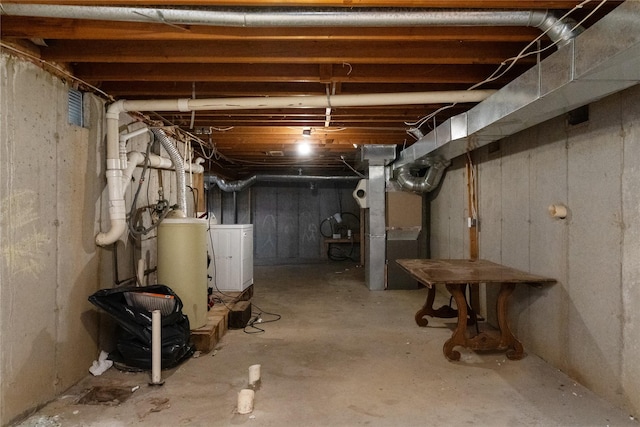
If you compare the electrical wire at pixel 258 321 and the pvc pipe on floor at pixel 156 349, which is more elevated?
the pvc pipe on floor at pixel 156 349

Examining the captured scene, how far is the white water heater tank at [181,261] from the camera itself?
3.13 metres

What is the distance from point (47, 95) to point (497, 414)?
320 cm

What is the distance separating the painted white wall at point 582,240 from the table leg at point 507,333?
18 cm

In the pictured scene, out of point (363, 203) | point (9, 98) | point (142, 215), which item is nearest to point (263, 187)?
point (363, 203)

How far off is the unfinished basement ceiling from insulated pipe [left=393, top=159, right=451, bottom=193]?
114 cm

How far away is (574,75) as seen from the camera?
1.80 m

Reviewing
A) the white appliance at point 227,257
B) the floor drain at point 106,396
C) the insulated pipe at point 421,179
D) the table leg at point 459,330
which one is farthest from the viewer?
the insulated pipe at point 421,179

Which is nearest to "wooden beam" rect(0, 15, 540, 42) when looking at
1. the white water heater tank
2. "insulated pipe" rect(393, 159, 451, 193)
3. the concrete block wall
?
the concrete block wall

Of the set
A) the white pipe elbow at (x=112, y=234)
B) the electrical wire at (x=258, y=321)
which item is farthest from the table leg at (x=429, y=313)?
the white pipe elbow at (x=112, y=234)

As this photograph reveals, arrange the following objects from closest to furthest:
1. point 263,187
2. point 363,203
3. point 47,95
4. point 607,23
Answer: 1. point 607,23
2. point 47,95
3. point 363,203
4. point 263,187

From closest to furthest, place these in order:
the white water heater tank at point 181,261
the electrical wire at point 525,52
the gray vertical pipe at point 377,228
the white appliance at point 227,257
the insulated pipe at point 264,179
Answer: the electrical wire at point 525,52, the white water heater tank at point 181,261, the white appliance at point 227,257, the gray vertical pipe at point 377,228, the insulated pipe at point 264,179

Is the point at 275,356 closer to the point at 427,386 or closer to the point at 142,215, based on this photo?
the point at 427,386

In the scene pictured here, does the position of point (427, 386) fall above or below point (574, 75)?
below

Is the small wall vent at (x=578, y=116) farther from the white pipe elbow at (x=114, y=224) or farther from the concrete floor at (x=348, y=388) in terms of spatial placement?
the white pipe elbow at (x=114, y=224)
